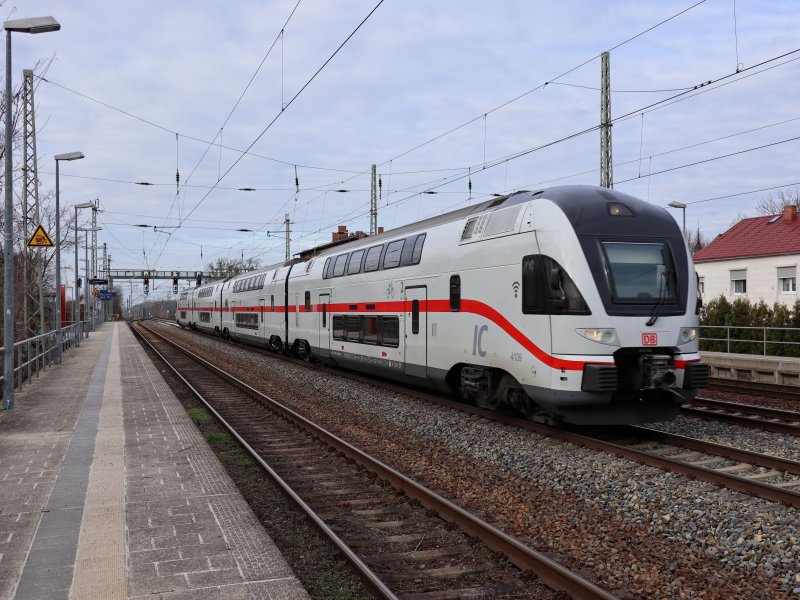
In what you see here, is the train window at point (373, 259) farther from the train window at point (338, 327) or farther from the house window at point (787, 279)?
the house window at point (787, 279)

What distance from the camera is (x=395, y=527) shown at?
593cm

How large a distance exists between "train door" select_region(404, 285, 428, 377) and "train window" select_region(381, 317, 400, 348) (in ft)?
1.33

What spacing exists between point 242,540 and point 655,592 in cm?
307

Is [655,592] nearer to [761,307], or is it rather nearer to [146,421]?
[146,421]

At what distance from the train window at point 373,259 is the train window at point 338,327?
2143 millimetres

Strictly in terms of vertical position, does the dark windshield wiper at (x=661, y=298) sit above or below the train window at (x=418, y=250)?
below

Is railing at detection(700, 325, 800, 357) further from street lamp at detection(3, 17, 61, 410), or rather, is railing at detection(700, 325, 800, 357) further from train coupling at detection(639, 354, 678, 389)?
street lamp at detection(3, 17, 61, 410)

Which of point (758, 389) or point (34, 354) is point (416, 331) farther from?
point (34, 354)

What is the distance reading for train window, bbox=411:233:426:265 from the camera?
1258 centimetres

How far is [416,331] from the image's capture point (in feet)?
41.4

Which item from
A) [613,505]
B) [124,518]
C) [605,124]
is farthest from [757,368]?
[124,518]

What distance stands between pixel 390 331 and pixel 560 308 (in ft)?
18.9

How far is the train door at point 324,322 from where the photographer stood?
18016 mm

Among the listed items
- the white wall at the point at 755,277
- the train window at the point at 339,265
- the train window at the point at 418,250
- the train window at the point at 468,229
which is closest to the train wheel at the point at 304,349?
the train window at the point at 339,265
